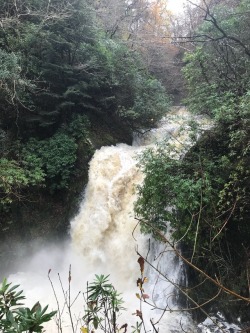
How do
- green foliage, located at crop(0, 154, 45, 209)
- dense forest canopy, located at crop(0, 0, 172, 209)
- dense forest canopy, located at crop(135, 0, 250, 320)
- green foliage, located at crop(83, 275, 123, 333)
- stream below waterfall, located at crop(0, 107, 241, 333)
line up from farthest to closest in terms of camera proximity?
1. dense forest canopy, located at crop(0, 0, 172, 209)
2. green foliage, located at crop(0, 154, 45, 209)
3. stream below waterfall, located at crop(0, 107, 241, 333)
4. dense forest canopy, located at crop(135, 0, 250, 320)
5. green foliage, located at crop(83, 275, 123, 333)

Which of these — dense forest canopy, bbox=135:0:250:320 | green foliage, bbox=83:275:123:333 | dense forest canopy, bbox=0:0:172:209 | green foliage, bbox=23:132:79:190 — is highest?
dense forest canopy, bbox=0:0:172:209

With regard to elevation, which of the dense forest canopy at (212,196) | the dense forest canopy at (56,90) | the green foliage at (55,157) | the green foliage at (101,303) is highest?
the dense forest canopy at (56,90)

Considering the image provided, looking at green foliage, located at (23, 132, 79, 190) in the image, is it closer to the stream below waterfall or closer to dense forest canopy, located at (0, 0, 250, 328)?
dense forest canopy, located at (0, 0, 250, 328)

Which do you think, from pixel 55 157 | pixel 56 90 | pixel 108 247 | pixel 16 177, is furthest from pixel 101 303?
pixel 56 90

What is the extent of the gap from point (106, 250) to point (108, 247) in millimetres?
83

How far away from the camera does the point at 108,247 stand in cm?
686

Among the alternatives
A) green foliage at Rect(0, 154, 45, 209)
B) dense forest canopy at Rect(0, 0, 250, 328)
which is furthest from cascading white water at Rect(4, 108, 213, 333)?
green foliage at Rect(0, 154, 45, 209)

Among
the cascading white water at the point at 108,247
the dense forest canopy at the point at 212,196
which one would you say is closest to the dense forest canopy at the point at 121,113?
the dense forest canopy at the point at 212,196

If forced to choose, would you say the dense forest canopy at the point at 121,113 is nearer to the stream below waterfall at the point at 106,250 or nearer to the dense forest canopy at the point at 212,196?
the dense forest canopy at the point at 212,196

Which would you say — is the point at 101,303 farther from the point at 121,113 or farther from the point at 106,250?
the point at 121,113

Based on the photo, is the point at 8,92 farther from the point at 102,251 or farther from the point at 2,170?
the point at 102,251

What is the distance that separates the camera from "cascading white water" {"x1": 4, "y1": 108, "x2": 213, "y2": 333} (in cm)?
588

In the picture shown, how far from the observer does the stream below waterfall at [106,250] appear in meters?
5.82

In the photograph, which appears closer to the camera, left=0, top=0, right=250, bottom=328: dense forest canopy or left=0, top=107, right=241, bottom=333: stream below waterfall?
left=0, top=0, right=250, bottom=328: dense forest canopy
